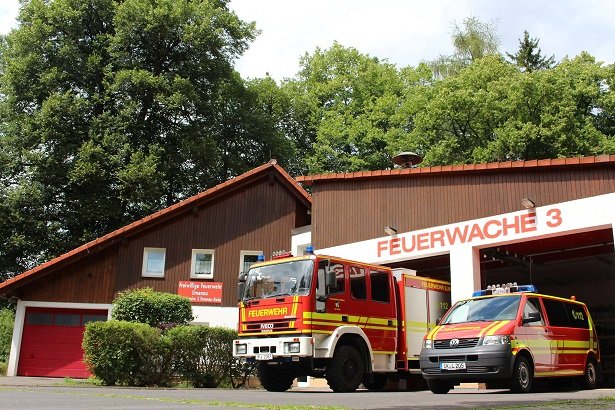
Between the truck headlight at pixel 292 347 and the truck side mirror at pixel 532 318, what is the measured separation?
4208 mm

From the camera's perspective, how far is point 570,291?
2409cm

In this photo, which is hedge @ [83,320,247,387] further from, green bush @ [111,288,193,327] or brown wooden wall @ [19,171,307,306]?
brown wooden wall @ [19,171,307,306]

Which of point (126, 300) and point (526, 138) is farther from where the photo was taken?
point (526, 138)

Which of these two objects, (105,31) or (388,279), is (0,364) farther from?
(105,31)

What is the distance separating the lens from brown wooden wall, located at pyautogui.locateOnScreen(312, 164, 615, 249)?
709 inches

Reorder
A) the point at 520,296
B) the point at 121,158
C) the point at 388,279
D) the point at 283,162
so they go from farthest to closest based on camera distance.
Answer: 1. the point at 283,162
2. the point at 121,158
3. the point at 388,279
4. the point at 520,296

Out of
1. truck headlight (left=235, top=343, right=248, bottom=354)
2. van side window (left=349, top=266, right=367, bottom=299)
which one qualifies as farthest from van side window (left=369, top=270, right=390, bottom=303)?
truck headlight (left=235, top=343, right=248, bottom=354)

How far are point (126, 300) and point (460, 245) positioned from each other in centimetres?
1166

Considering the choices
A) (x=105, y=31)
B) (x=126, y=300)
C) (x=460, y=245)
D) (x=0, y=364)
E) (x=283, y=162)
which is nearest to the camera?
(x=460, y=245)

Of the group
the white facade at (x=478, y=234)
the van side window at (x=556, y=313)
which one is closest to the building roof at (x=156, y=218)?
the white facade at (x=478, y=234)

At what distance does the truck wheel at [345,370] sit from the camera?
12.9 metres

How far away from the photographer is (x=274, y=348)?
42.1ft

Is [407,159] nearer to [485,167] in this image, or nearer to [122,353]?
[485,167]

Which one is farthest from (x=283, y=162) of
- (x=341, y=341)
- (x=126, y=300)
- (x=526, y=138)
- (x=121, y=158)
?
(x=341, y=341)
